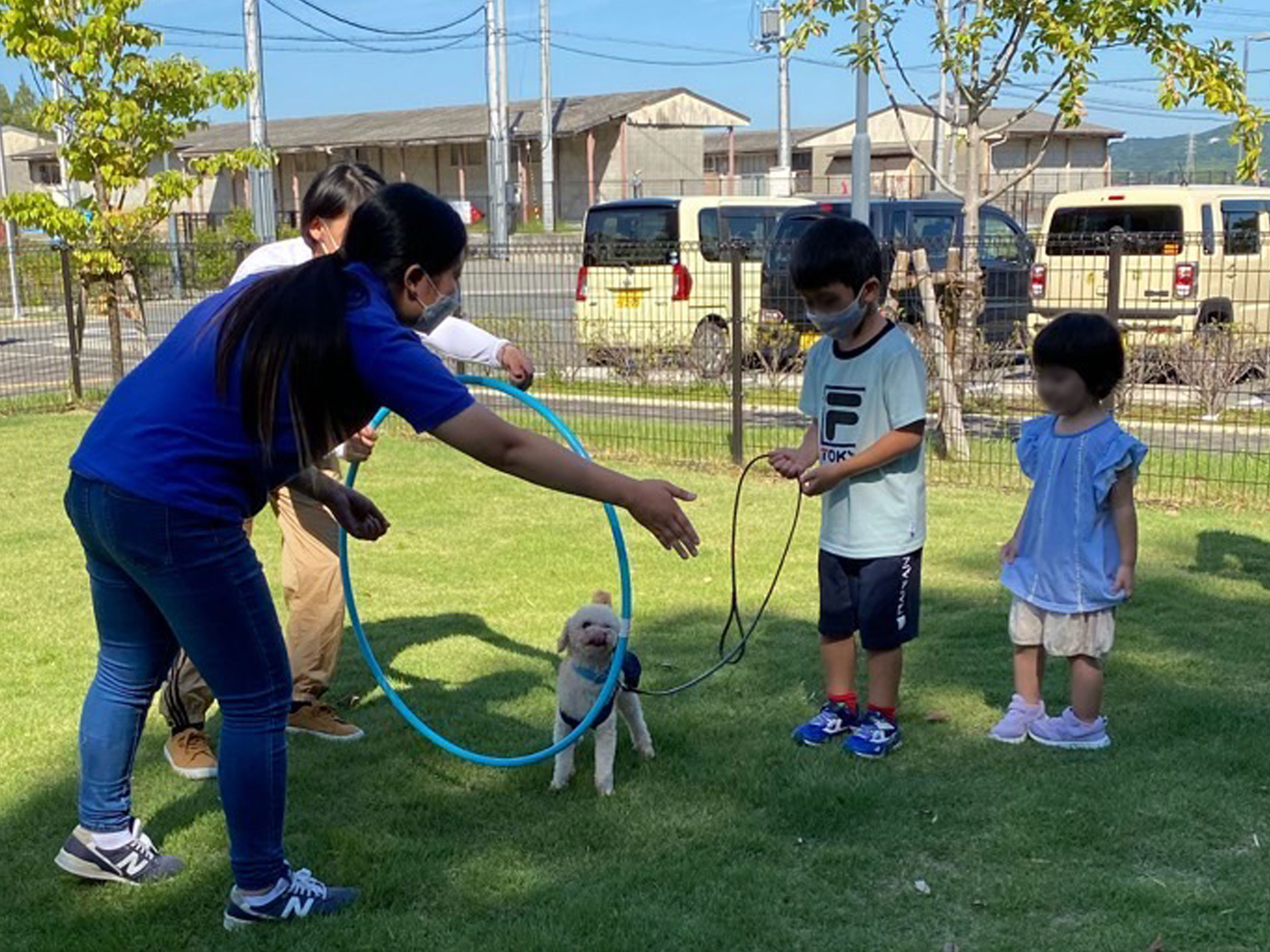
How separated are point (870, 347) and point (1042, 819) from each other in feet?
4.91

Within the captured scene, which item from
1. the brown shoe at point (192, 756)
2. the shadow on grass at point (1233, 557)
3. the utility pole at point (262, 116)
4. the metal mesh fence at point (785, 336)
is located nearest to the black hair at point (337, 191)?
the brown shoe at point (192, 756)

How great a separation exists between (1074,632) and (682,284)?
879cm

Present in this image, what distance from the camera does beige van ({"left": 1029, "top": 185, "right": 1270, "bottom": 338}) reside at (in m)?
11.5

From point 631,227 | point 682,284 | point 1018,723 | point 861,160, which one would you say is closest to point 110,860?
point 1018,723

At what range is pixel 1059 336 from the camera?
154 inches

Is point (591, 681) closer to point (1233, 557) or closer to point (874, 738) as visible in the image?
point (874, 738)

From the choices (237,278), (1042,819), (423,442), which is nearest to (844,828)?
(1042,819)

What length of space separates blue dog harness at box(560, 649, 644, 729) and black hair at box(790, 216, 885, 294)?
128cm

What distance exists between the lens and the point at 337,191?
370 centimetres

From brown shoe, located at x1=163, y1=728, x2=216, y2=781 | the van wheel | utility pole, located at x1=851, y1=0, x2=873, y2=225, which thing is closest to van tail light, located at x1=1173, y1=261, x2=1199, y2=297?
utility pole, located at x1=851, y1=0, x2=873, y2=225

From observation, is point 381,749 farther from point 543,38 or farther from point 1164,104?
point 543,38

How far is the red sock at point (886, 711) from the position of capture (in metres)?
4.13

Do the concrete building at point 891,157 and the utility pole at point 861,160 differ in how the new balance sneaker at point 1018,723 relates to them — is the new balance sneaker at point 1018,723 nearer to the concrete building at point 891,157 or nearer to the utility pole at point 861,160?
the utility pole at point 861,160

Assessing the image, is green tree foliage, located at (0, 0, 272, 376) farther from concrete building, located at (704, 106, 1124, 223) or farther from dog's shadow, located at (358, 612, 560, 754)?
concrete building, located at (704, 106, 1124, 223)
